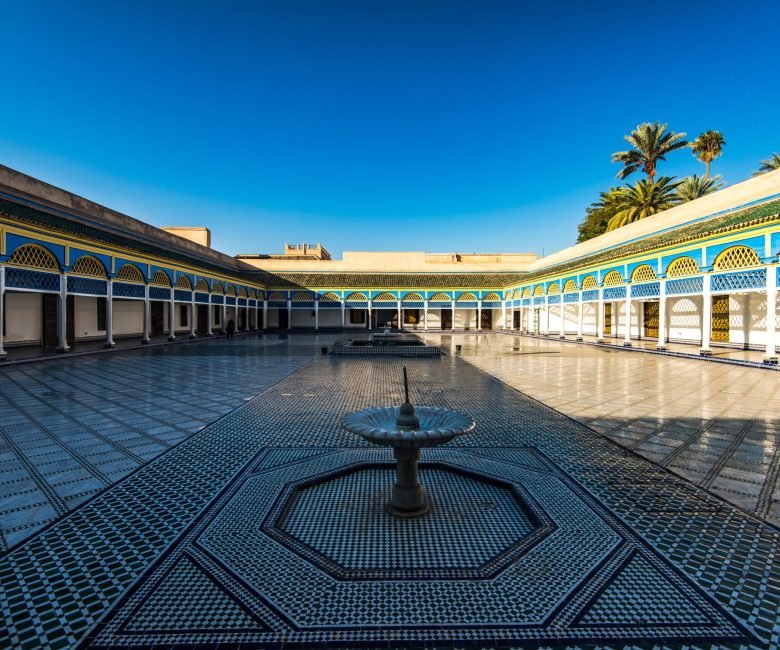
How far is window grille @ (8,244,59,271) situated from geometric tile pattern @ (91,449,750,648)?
12.8 meters

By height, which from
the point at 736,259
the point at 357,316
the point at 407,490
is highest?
the point at 736,259

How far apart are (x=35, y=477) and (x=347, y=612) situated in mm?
3468

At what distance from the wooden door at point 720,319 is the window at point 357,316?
23552 mm

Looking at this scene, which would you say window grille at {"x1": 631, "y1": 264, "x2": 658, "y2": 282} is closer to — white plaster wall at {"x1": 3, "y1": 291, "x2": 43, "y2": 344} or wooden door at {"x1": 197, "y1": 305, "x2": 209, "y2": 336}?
white plaster wall at {"x1": 3, "y1": 291, "x2": 43, "y2": 344}

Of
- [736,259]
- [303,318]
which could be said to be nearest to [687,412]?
[736,259]

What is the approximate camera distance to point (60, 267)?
12.6 m

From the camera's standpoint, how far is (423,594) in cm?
217

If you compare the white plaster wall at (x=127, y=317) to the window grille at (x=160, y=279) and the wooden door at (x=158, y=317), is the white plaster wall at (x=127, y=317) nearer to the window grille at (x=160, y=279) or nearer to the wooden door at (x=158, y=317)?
the wooden door at (x=158, y=317)

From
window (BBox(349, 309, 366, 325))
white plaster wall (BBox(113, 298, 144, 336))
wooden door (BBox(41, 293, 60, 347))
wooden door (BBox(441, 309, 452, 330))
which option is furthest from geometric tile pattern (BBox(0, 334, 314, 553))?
wooden door (BBox(441, 309, 452, 330))

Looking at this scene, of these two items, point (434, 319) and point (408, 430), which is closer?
point (408, 430)

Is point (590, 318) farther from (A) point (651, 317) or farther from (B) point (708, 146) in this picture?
(B) point (708, 146)

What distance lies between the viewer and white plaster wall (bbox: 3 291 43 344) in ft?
47.3

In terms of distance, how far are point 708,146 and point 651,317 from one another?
16369 millimetres

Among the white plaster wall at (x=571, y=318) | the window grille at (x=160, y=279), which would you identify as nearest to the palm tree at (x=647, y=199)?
the white plaster wall at (x=571, y=318)
